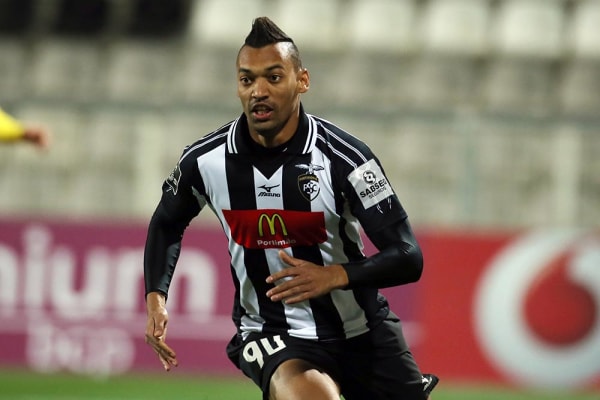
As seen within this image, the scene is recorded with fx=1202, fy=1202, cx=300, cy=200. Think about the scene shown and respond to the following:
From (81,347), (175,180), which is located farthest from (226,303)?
(175,180)

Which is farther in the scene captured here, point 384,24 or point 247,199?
point 384,24

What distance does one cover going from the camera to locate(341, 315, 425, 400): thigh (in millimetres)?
4547

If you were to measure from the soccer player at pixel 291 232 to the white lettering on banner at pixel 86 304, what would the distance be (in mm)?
5153

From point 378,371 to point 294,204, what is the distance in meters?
0.72

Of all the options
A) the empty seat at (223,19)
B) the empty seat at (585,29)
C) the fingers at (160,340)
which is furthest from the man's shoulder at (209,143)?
the empty seat at (585,29)

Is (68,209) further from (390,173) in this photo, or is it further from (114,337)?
(390,173)

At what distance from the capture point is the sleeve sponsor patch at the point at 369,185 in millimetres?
4320

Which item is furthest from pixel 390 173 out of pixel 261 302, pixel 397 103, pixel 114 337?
pixel 261 302

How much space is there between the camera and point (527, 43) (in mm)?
12898

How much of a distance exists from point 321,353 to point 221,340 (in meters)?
5.45

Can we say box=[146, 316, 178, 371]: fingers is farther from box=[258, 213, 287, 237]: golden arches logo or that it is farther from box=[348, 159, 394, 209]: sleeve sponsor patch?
box=[348, 159, 394, 209]: sleeve sponsor patch

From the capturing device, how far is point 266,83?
429 cm

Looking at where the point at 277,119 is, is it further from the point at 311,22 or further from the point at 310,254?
the point at 311,22

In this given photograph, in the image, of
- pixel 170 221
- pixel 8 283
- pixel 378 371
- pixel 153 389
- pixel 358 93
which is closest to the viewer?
pixel 378 371
